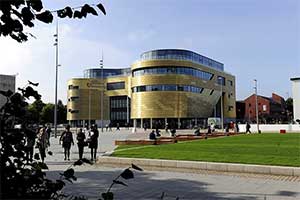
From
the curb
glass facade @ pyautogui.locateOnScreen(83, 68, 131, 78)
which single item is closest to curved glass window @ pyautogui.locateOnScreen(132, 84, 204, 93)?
glass facade @ pyautogui.locateOnScreen(83, 68, 131, 78)

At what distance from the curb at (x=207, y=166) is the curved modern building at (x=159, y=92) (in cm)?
6191

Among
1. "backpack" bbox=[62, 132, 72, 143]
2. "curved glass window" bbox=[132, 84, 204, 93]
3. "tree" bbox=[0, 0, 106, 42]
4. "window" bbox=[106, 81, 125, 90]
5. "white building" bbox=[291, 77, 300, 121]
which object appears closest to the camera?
"tree" bbox=[0, 0, 106, 42]

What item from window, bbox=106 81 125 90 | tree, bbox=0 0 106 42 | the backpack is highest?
window, bbox=106 81 125 90

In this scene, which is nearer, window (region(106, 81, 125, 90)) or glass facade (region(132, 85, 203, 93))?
glass facade (region(132, 85, 203, 93))

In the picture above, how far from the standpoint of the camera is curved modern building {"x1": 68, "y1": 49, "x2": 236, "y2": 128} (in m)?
86.8

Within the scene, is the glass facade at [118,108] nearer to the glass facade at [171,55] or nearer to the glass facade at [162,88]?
the glass facade at [162,88]

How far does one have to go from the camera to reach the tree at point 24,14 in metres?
2.63

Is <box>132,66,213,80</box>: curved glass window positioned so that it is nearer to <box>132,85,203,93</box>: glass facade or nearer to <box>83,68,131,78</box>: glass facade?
<box>132,85,203,93</box>: glass facade

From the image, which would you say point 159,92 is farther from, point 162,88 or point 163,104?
point 163,104

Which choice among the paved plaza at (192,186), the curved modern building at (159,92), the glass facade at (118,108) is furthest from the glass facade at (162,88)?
the paved plaza at (192,186)

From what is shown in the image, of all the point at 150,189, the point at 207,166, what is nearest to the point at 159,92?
the point at 207,166

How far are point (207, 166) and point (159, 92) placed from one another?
240 ft

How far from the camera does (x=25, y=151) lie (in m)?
2.88

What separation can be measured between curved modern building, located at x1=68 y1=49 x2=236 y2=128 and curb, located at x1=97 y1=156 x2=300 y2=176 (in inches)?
2437
